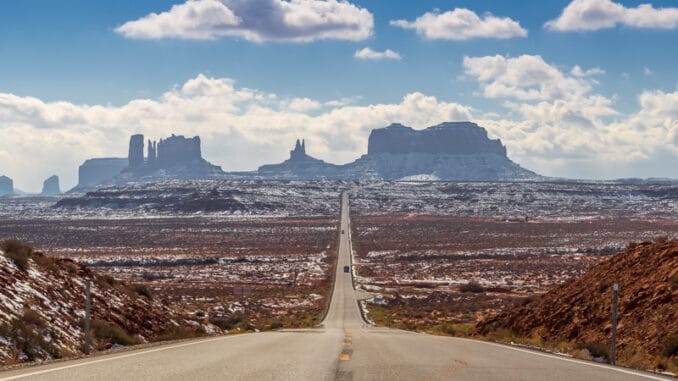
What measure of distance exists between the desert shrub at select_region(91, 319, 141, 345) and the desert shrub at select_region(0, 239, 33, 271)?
347 centimetres

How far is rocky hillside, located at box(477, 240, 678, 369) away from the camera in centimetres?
1550

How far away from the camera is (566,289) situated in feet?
80.8

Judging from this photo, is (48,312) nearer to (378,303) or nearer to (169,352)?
(169,352)

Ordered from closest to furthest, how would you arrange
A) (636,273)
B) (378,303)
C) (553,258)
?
(636,273), (378,303), (553,258)

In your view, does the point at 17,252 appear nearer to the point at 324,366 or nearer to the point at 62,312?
the point at 62,312

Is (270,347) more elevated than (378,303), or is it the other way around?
(270,347)

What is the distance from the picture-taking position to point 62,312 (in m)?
18.9

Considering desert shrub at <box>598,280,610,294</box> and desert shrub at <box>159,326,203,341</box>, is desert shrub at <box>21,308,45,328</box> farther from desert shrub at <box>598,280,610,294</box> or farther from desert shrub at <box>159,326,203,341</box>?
desert shrub at <box>598,280,610,294</box>

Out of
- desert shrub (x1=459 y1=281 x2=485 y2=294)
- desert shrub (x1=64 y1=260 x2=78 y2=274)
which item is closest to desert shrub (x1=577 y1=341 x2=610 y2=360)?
desert shrub (x1=64 y1=260 x2=78 y2=274)

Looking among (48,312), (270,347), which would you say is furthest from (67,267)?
(270,347)

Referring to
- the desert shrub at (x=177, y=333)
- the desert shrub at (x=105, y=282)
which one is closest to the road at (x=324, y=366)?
the desert shrub at (x=177, y=333)

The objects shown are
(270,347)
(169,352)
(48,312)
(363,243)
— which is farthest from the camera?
(363,243)

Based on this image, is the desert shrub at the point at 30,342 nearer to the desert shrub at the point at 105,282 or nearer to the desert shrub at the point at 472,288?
the desert shrub at the point at 105,282

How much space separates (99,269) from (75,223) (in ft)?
334
